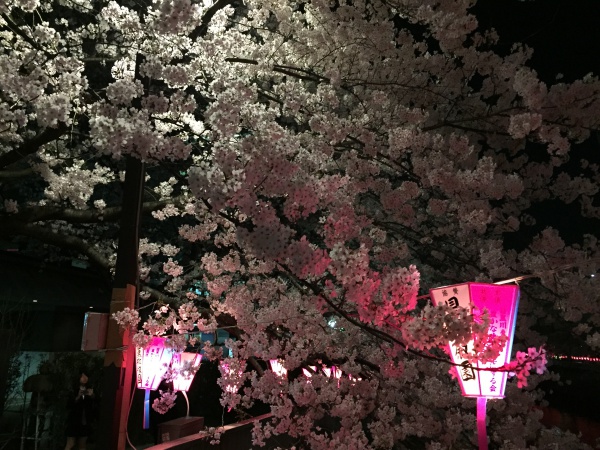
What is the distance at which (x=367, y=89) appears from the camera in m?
7.87

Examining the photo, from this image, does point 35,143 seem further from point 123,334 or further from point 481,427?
point 481,427

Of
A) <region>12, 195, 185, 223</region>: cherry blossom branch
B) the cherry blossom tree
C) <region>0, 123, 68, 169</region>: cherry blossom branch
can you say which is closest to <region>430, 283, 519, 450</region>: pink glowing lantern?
the cherry blossom tree

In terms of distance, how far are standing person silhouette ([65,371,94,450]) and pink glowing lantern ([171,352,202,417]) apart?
Answer: 63.0 inches

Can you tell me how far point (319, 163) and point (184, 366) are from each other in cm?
341

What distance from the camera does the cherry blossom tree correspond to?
406cm

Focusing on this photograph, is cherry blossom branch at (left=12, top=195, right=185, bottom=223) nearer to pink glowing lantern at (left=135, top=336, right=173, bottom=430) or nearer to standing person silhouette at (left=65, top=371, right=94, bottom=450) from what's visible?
pink glowing lantern at (left=135, top=336, right=173, bottom=430)

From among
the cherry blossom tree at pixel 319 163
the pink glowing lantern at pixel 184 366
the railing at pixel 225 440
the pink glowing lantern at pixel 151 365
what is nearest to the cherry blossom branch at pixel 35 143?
the cherry blossom tree at pixel 319 163

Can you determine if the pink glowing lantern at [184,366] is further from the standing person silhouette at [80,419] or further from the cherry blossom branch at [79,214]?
the cherry blossom branch at [79,214]

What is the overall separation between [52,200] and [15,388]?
5.56m

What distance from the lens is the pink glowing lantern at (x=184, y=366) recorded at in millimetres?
6859

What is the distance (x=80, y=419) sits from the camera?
9.23 metres

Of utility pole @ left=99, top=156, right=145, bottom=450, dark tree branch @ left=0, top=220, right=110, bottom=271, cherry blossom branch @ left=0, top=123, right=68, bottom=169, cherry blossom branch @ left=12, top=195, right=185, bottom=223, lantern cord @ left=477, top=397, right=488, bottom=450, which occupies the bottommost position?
lantern cord @ left=477, top=397, right=488, bottom=450

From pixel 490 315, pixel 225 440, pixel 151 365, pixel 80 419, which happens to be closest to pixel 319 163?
pixel 490 315

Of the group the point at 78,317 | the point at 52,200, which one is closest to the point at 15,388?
the point at 52,200
